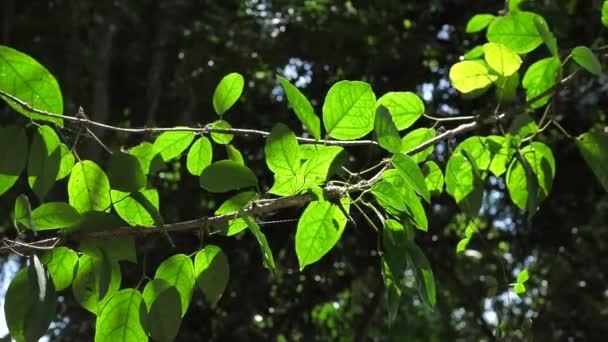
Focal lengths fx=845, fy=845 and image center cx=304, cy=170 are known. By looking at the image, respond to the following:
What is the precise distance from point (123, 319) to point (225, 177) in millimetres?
179

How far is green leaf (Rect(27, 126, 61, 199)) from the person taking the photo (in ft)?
2.72

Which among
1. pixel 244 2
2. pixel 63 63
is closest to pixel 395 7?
pixel 244 2

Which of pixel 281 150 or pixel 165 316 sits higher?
pixel 281 150

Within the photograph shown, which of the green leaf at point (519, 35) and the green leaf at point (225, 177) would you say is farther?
the green leaf at point (519, 35)

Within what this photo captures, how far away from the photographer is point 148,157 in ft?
3.27

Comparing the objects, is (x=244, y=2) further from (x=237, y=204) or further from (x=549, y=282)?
(x=237, y=204)

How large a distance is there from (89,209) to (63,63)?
7.96 ft

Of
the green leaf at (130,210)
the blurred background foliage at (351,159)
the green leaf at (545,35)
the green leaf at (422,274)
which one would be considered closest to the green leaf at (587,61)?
the green leaf at (545,35)

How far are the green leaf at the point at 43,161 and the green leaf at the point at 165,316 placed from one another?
154 mm

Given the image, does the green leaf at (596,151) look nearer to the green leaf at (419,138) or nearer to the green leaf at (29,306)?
the green leaf at (419,138)

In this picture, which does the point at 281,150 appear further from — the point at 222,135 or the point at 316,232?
the point at 222,135

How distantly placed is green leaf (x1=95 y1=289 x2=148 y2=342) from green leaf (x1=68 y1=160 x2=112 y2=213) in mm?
96

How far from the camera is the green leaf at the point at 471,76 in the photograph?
103cm

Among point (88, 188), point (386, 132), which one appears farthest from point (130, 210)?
point (386, 132)
